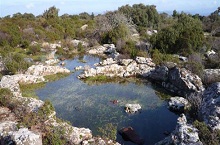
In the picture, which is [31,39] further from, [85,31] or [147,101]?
[147,101]

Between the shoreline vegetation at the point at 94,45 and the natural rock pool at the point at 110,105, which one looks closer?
the shoreline vegetation at the point at 94,45

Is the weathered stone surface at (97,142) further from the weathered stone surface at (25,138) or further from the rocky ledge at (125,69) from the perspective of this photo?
the rocky ledge at (125,69)

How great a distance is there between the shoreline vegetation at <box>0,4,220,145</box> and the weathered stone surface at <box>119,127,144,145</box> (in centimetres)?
171

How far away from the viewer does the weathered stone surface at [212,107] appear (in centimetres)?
1322

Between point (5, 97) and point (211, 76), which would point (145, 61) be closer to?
point (211, 76)

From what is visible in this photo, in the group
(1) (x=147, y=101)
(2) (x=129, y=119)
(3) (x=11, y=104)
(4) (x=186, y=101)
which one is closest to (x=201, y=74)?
(4) (x=186, y=101)

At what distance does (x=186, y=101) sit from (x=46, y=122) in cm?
1233

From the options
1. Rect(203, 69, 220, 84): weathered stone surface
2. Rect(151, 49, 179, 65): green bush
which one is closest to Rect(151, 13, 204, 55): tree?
Rect(151, 49, 179, 65): green bush

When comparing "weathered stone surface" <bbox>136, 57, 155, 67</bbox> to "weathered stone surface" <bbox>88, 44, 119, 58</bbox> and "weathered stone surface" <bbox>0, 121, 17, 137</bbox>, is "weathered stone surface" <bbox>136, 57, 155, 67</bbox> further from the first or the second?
"weathered stone surface" <bbox>0, 121, 17, 137</bbox>

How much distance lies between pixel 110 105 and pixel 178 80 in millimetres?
7898

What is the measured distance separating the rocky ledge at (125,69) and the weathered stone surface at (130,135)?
12.8 meters

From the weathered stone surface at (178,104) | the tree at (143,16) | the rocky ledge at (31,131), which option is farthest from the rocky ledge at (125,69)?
the tree at (143,16)

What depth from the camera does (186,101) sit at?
65.9 feet

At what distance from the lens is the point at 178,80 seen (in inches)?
912
